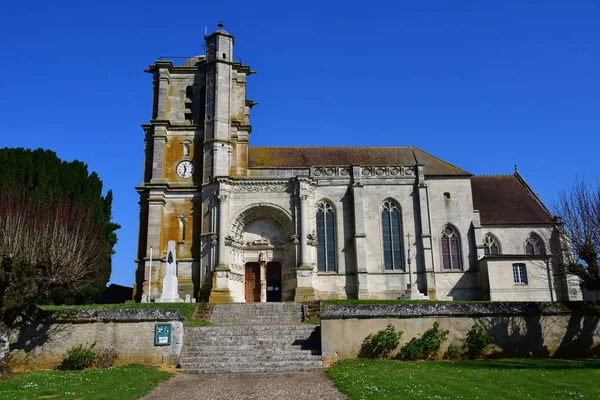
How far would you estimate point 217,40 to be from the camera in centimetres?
3534

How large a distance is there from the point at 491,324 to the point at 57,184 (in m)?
27.9

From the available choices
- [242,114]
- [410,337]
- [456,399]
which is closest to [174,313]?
[410,337]

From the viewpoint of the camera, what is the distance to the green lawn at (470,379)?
10289mm

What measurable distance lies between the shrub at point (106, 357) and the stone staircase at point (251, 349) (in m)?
2.07

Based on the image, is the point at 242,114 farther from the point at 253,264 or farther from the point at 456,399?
the point at 456,399

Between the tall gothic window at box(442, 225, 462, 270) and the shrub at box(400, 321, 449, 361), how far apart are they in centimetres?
1767

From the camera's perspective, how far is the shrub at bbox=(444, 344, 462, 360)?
16078mm

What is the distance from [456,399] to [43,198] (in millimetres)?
27163

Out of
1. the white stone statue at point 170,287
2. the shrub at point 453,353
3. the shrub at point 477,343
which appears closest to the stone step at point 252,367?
the shrub at point 453,353

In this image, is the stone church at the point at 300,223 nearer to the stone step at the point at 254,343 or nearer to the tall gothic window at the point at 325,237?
the tall gothic window at the point at 325,237

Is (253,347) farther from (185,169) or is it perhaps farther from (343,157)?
(343,157)

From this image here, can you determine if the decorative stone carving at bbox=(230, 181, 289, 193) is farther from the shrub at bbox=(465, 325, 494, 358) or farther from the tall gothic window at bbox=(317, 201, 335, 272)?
the shrub at bbox=(465, 325, 494, 358)

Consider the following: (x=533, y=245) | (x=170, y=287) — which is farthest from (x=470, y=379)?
(x=533, y=245)

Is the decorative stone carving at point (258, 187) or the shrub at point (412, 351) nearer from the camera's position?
the shrub at point (412, 351)
